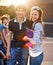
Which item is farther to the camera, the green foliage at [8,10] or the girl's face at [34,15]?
the green foliage at [8,10]

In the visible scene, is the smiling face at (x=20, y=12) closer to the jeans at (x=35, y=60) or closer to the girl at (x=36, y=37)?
the girl at (x=36, y=37)

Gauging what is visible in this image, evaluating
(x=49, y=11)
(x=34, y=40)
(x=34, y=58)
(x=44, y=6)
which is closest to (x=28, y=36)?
(x=34, y=40)

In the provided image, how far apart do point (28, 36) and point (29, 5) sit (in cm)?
49

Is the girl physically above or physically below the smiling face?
below

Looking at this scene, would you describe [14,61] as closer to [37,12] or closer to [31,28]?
[31,28]

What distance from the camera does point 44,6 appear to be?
356cm

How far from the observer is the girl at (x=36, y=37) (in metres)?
2.88

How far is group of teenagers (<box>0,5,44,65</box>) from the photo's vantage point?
9.40 feet

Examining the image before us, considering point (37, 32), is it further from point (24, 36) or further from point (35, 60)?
point (35, 60)

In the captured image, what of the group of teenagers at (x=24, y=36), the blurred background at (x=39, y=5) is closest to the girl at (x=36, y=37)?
the group of teenagers at (x=24, y=36)

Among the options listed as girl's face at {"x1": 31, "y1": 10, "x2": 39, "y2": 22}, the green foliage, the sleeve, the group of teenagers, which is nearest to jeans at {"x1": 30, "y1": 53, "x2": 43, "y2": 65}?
the group of teenagers

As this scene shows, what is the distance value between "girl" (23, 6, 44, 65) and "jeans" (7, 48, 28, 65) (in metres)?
0.07

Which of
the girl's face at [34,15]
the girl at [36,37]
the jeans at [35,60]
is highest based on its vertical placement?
the girl's face at [34,15]

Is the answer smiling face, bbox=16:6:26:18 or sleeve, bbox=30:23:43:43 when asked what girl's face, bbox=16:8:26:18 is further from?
sleeve, bbox=30:23:43:43
